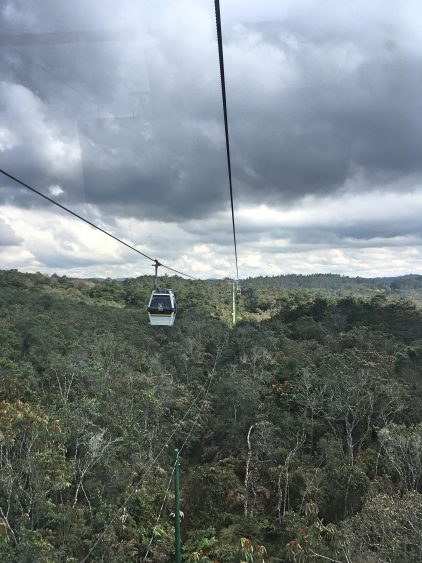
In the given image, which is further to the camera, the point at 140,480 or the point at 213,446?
the point at 213,446

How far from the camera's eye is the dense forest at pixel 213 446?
14430 millimetres

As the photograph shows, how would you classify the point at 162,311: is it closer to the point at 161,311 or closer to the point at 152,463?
the point at 161,311

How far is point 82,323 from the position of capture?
41312 mm

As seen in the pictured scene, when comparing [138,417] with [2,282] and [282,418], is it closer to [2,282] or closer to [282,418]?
[282,418]

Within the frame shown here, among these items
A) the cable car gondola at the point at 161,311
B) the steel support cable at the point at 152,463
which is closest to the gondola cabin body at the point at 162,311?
the cable car gondola at the point at 161,311

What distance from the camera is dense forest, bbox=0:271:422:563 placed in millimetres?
14430

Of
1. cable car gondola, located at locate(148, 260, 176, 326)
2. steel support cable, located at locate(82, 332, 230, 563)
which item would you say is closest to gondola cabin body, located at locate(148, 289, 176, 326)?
cable car gondola, located at locate(148, 260, 176, 326)

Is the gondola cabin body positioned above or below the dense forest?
above

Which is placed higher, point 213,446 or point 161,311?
point 161,311

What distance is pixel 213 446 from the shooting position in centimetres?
2444

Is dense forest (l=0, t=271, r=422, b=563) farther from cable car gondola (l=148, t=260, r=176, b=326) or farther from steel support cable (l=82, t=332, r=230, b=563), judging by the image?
cable car gondola (l=148, t=260, r=176, b=326)

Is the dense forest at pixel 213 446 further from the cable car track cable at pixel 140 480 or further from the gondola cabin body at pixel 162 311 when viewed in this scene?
the gondola cabin body at pixel 162 311

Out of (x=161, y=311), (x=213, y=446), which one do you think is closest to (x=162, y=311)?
(x=161, y=311)

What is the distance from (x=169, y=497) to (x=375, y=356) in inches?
629
